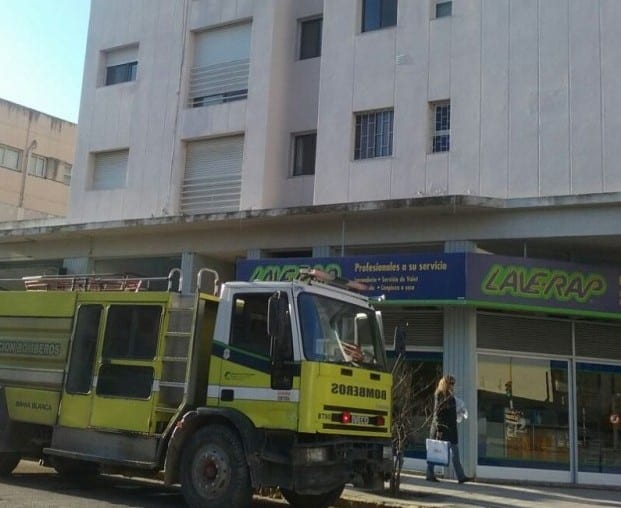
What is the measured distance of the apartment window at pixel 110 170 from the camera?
1941 centimetres

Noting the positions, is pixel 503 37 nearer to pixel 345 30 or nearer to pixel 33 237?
pixel 345 30

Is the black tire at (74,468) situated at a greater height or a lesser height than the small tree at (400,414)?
lesser

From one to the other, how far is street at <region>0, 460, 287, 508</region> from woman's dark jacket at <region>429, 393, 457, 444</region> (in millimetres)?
3350

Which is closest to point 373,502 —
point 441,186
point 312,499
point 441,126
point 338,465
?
point 312,499

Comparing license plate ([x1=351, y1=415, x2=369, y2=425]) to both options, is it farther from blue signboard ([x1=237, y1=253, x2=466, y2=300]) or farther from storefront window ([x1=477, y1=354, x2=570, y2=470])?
storefront window ([x1=477, y1=354, x2=570, y2=470])

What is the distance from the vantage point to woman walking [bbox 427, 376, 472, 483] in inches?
498

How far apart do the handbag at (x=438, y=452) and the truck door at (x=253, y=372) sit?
464 cm

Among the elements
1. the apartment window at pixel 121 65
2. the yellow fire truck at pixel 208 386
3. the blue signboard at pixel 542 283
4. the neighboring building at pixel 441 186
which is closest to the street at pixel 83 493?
the yellow fire truck at pixel 208 386

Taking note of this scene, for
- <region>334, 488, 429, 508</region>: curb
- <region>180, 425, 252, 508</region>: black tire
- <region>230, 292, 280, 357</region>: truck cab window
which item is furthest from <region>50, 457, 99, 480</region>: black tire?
<region>230, 292, 280, 357</region>: truck cab window

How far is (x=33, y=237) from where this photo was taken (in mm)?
19719

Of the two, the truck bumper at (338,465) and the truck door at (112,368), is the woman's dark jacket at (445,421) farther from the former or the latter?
the truck door at (112,368)

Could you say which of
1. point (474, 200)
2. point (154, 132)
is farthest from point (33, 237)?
point (474, 200)

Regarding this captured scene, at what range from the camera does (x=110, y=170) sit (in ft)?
64.5

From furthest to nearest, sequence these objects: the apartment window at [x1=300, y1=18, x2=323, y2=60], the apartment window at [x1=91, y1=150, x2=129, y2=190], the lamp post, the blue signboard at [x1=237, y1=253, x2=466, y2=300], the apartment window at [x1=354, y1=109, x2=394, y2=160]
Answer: the lamp post, the apartment window at [x1=91, y1=150, x2=129, y2=190], the apartment window at [x1=300, y1=18, x2=323, y2=60], the apartment window at [x1=354, y1=109, x2=394, y2=160], the blue signboard at [x1=237, y1=253, x2=466, y2=300]
